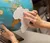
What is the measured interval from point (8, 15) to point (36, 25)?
16cm

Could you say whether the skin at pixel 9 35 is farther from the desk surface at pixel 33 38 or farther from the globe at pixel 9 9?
the desk surface at pixel 33 38

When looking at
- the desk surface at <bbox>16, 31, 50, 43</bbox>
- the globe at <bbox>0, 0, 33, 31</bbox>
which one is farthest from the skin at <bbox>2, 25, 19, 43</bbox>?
the desk surface at <bbox>16, 31, 50, 43</bbox>

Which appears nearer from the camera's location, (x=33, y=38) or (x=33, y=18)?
(x=33, y=18)

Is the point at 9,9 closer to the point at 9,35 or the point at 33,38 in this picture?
the point at 9,35

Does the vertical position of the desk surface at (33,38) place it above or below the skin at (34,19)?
below

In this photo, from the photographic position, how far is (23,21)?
0.78 meters

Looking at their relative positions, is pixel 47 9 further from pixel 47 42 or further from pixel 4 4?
pixel 4 4

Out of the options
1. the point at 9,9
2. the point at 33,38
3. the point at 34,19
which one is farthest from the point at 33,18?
the point at 33,38

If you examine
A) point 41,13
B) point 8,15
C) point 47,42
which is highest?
point 8,15

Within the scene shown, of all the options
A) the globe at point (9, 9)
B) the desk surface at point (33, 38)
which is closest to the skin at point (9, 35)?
the globe at point (9, 9)

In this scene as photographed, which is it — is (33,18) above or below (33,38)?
above

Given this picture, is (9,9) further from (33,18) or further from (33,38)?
(33,38)

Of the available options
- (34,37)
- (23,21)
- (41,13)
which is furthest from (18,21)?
(41,13)

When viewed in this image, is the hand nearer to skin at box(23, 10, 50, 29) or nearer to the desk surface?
skin at box(23, 10, 50, 29)
